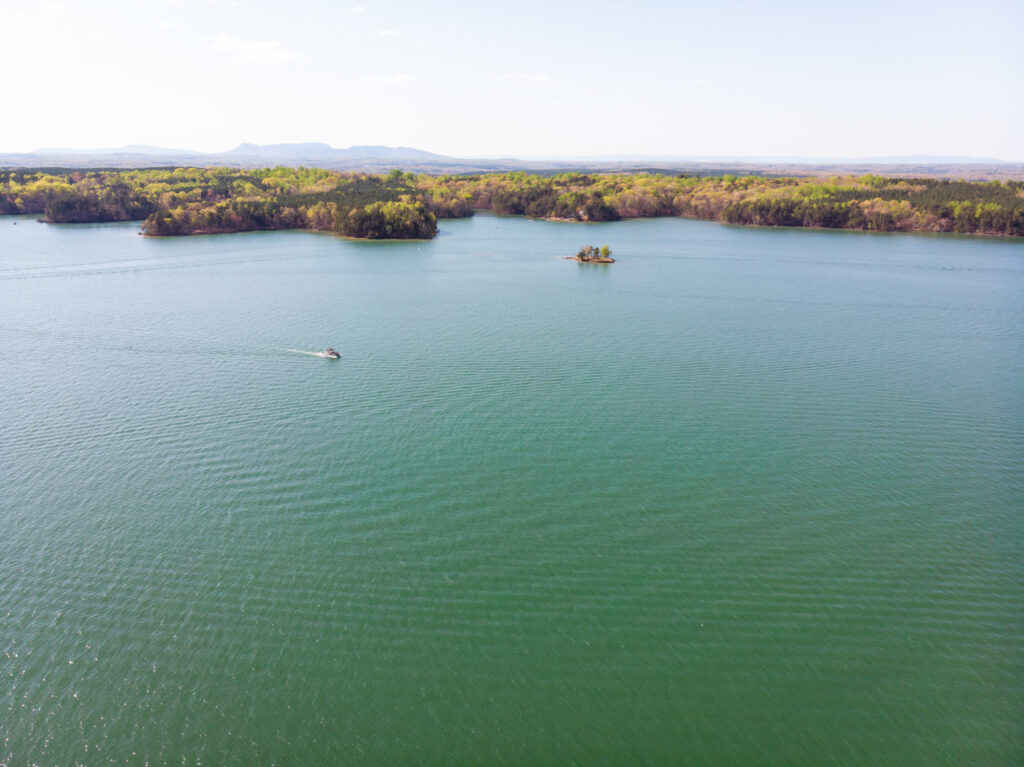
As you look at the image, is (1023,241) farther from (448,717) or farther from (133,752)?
(133,752)

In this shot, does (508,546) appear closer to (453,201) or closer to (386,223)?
(386,223)

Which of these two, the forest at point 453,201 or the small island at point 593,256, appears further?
the forest at point 453,201

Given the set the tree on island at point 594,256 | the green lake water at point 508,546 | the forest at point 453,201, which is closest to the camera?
the green lake water at point 508,546

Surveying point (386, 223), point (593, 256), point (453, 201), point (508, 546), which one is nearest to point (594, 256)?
point (593, 256)

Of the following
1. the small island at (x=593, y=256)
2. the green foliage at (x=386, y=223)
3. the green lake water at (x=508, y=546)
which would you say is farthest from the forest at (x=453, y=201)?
the green lake water at (x=508, y=546)

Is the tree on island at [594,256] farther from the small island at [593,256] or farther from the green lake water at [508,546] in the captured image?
the green lake water at [508,546]

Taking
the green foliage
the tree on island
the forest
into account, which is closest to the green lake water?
the tree on island
